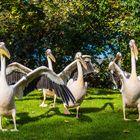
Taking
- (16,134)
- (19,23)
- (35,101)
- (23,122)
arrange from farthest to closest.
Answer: (19,23)
(35,101)
(23,122)
(16,134)

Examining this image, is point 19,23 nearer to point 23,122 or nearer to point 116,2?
point 116,2

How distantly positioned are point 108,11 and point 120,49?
2151 mm

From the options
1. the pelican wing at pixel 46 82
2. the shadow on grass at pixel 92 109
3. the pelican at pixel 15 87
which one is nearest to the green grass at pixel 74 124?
the shadow on grass at pixel 92 109

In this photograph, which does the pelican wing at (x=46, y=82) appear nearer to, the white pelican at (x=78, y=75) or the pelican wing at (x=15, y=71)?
the white pelican at (x=78, y=75)

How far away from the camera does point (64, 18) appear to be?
24.4 meters

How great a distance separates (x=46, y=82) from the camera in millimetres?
12328

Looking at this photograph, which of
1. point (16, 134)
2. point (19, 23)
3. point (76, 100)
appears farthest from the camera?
point (19, 23)

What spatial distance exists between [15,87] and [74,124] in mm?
A: 1659

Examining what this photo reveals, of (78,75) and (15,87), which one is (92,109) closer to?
(78,75)

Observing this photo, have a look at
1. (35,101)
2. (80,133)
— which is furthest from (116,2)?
(80,133)

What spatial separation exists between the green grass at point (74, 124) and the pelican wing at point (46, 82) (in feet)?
2.19

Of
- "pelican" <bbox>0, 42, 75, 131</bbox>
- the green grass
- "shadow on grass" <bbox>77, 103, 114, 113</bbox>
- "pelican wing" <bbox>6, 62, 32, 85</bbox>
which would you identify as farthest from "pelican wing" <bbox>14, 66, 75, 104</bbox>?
"pelican wing" <bbox>6, 62, 32, 85</bbox>

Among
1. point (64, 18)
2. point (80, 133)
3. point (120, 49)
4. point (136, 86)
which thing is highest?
point (64, 18)

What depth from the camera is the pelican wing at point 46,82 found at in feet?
39.0
